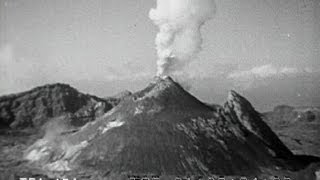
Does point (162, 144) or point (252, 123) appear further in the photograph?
point (252, 123)

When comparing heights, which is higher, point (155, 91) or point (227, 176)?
point (155, 91)

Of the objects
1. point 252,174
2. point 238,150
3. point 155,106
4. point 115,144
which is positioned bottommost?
point 252,174

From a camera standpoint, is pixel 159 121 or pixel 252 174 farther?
pixel 159 121

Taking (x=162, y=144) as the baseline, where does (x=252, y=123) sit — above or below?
above

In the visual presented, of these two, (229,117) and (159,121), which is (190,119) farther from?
(229,117)

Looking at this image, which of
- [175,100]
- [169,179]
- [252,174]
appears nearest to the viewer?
[169,179]

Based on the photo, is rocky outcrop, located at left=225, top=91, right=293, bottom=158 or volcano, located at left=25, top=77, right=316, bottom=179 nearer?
volcano, located at left=25, top=77, right=316, bottom=179

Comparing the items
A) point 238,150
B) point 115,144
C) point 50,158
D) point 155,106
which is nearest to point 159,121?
point 155,106

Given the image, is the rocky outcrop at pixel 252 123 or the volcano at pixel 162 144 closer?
the volcano at pixel 162 144
